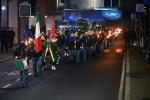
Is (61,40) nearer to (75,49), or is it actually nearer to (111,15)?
(75,49)

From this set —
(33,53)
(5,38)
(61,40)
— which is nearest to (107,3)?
(5,38)

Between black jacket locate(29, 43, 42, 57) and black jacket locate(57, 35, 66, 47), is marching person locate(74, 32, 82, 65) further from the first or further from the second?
black jacket locate(29, 43, 42, 57)

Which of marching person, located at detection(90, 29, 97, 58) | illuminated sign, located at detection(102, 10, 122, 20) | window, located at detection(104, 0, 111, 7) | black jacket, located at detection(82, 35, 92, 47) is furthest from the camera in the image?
window, located at detection(104, 0, 111, 7)

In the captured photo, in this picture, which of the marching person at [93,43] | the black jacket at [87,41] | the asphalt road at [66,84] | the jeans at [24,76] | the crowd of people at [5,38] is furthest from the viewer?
the crowd of people at [5,38]

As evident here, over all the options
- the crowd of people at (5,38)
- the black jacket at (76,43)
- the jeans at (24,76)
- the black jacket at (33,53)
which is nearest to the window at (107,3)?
the crowd of people at (5,38)

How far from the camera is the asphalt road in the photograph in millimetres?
13229

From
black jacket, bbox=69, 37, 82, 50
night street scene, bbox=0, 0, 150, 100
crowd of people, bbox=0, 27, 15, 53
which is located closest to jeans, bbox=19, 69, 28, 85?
night street scene, bbox=0, 0, 150, 100

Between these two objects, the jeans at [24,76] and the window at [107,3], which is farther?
the window at [107,3]

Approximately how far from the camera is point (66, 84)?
1587 centimetres

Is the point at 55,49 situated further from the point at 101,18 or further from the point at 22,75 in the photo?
the point at 101,18

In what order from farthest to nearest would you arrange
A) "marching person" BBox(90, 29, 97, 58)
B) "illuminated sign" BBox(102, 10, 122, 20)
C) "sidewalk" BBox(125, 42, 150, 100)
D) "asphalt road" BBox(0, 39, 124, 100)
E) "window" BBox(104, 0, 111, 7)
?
"window" BBox(104, 0, 111, 7), "illuminated sign" BBox(102, 10, 122, 20), "marching person" BBox(90, 29, 97, 58), "asphalt road" BBox(0, 39, 124, 100), "sidewalk" BBox(125, 42, 150, 100)

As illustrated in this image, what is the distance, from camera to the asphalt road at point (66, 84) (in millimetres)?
13229

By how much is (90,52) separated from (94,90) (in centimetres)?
1185

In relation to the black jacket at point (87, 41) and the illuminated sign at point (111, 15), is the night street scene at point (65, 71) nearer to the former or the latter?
the black jacket at point (87, 41)
